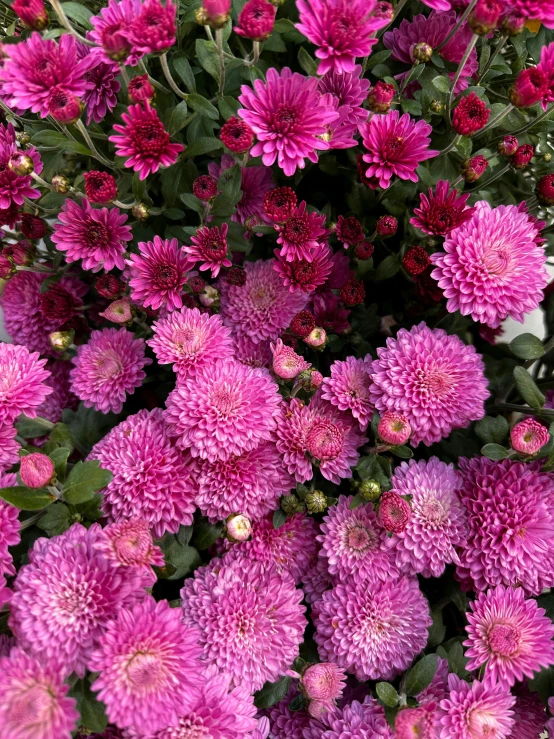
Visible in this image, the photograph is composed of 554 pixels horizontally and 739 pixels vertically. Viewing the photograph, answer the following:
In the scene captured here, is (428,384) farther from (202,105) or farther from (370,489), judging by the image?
(202,105)

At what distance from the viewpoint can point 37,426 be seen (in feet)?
2.64

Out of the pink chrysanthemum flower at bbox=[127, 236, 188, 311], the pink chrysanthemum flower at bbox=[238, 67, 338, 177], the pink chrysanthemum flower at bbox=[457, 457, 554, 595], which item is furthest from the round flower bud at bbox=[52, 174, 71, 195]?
the pink chrysanthemum flower at bbox=[457, 457, 554, 595]

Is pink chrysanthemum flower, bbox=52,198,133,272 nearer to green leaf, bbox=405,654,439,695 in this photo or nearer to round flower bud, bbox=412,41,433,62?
round flower bud, bbox=412,41,433,62

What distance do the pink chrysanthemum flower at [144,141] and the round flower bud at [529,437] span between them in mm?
546

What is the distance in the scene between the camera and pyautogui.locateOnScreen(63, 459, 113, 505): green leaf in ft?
2.20

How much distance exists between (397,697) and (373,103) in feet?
2.42

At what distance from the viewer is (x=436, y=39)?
0.78 m

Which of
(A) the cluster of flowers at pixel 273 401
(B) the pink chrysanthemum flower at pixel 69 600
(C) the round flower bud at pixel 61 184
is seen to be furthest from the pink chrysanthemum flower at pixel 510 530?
(C) the round flower bud at pixel 61 184

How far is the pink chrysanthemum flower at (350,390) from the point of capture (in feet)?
2.54

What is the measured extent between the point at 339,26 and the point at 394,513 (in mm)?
565

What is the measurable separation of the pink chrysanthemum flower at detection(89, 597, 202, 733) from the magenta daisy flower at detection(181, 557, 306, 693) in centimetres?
9

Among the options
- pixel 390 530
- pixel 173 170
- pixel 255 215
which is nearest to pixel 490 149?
pixel 255 215

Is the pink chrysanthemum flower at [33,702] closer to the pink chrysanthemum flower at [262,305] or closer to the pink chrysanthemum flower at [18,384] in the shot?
the pink chrysanthemum flower at [18,384]

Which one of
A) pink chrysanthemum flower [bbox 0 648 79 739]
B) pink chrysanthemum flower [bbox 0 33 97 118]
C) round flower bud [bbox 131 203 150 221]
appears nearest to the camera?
pink chrysanthemum flower [bbox 0 648 79 739]
